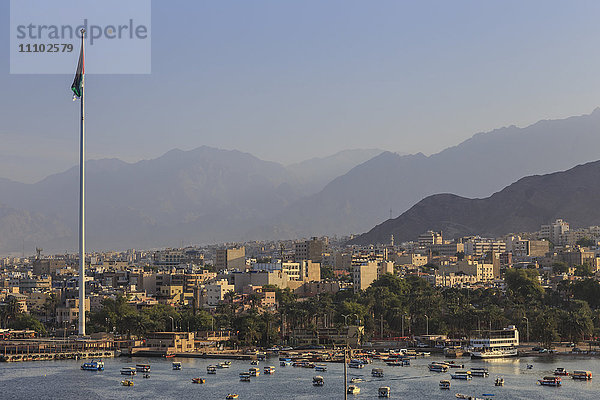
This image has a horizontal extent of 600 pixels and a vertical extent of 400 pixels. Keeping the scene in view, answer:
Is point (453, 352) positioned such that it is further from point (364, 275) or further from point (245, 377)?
point (364, 275)

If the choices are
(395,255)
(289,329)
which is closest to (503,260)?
(395,255)

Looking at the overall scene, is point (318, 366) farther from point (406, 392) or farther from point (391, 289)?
point (391, 289)

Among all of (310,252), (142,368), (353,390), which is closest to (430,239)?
(310,252)

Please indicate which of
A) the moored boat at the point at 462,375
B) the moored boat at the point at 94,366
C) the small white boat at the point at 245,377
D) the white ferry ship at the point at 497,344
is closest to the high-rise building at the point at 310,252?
the white ferry ship at the point at 497,344

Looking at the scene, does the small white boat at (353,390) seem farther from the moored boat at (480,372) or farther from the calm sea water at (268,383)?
the moored boat at (480,372)

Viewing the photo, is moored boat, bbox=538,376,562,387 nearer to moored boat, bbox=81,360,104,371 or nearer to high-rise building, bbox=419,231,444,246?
moored boat, bbox=81,360,104,371

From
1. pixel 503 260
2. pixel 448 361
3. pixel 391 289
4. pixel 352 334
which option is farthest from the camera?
pixel 503 260
